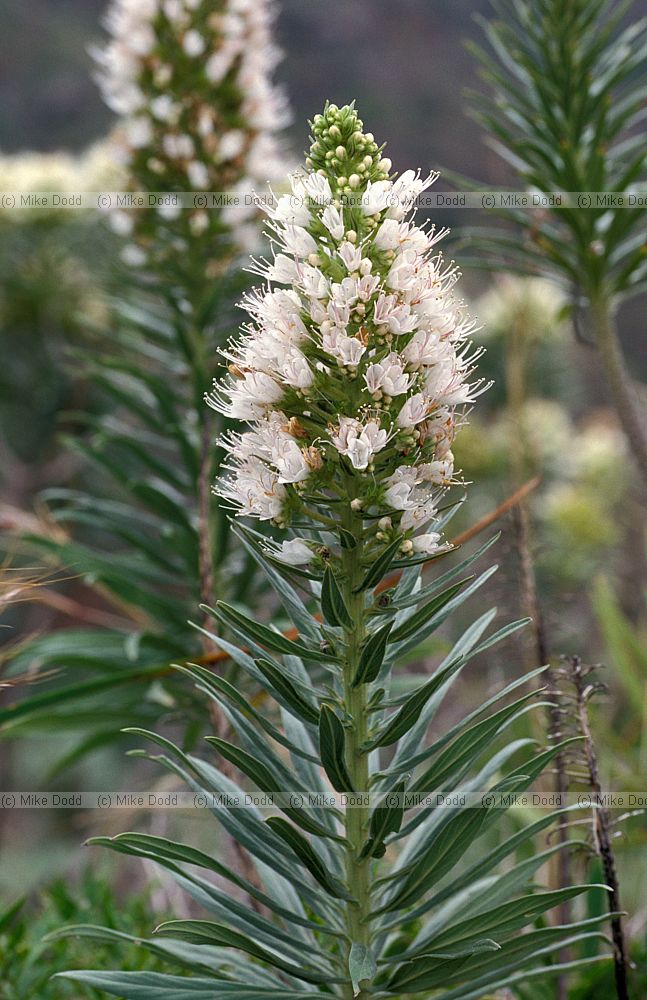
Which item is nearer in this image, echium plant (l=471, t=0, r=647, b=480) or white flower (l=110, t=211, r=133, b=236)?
echium plant (l=471, t=0, r=647, b=480)

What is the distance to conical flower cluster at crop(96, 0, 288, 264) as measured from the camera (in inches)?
107

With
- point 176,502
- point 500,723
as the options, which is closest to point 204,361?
point 176,502

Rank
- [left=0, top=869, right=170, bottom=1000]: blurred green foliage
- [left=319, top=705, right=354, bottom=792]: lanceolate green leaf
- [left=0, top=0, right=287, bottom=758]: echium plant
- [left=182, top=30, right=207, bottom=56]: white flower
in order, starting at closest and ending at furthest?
[left=319, top=705, right=354, bottom=792]: lanceolate green leaf → [left=0, top=869, right=170, bottom=1000]: blurred green foliage → [left=0, top=0, right=287, bottom=758]: echium plant → [left=182, top=30, right=207, bottom=56]: white flower

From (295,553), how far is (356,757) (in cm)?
31

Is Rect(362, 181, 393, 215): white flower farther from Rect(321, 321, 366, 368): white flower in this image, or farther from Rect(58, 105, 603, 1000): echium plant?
Rect(321, 321, 366, 368): white flower

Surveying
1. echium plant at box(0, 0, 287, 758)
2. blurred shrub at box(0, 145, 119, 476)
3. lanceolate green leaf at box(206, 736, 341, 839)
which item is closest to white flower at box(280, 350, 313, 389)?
lanceolate green leaf at box(206, 736, 341, 839)

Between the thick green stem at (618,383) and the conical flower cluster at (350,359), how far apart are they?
1133mm

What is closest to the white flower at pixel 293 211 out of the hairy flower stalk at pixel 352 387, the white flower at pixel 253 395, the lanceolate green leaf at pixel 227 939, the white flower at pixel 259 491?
the hairy flower stalk at pixel 352 387

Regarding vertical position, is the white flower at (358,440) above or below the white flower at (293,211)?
below

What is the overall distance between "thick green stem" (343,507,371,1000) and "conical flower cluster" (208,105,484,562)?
7 centimetres

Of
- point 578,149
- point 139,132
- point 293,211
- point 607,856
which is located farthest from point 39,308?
point 607,856

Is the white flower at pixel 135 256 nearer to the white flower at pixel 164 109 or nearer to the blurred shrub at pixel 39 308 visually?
the white flower at pixel 164 109

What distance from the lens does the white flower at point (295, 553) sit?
4.35 ft

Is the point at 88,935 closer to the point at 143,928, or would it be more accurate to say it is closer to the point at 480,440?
the point at 143,928
